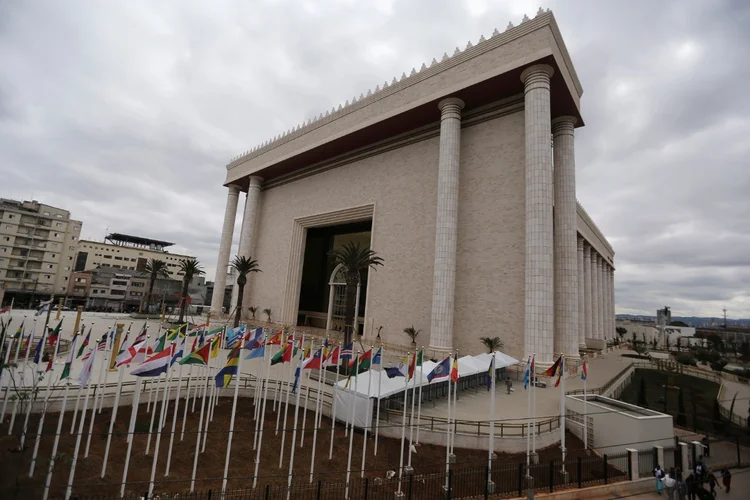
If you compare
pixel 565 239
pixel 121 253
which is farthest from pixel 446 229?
pixel 121 253

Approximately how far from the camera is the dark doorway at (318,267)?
2074 inches

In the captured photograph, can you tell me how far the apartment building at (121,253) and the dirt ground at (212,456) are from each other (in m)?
75.0

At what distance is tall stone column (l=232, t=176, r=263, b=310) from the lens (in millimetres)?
50969

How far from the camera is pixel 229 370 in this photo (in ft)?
39.0

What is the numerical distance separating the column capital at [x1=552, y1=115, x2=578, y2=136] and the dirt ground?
24.8 metres

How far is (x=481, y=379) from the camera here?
2209cm

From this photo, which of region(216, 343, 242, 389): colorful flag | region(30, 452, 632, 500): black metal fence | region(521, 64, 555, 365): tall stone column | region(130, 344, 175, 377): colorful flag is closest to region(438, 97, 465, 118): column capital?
region(521, 64, 555, 365): tall stone column

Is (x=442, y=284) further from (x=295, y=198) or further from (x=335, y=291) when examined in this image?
(x=295, y=198)

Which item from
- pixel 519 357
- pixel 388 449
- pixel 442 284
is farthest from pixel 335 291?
pixel 388 449

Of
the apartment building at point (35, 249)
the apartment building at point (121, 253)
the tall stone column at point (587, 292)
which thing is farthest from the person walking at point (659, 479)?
the apartment building at point (121, 253)

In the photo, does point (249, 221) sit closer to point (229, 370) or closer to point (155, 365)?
point (229, 370)

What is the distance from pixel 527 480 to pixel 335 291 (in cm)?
3954

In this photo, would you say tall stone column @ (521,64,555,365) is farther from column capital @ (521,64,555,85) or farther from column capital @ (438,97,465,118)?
column capital @ (438,97,465,118)

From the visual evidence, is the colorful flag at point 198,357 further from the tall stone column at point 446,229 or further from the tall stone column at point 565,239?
the tall stone column at point 565,239
